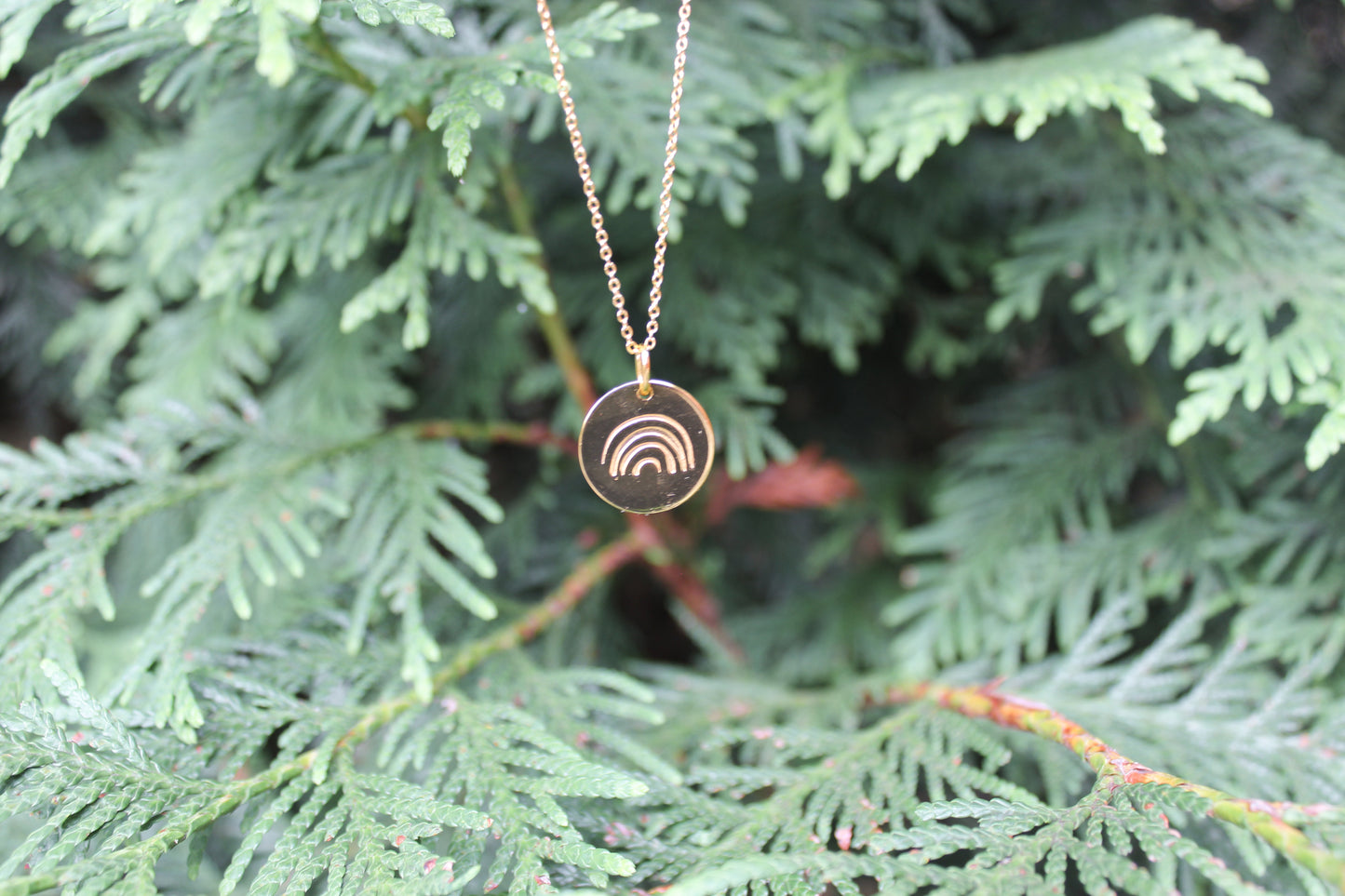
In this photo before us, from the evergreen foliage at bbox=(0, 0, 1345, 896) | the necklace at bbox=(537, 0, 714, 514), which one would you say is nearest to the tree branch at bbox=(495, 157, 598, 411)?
the evergreen foliage at bbox=(0, 0, 1345, 896)

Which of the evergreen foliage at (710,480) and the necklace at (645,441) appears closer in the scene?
the evergreen foliage at (710,480)

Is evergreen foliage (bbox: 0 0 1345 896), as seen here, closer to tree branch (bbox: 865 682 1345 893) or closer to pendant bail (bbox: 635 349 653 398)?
tree branch (bbox: 865 682 1345 893)

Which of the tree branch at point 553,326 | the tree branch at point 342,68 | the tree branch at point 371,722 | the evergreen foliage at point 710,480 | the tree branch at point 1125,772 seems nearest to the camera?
the tree branch at point 1125,772

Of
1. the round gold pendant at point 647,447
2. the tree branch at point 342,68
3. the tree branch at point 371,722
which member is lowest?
the tree branch at point 371,722

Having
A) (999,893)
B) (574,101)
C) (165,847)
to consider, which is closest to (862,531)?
(574,101)

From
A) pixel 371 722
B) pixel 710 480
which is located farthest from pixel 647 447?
pixel 710 480

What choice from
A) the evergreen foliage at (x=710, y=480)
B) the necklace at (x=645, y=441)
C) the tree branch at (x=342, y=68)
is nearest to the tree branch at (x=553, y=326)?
the evergreen foliage at (x=710, y=480)

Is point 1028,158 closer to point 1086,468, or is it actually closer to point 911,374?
point 1086,468

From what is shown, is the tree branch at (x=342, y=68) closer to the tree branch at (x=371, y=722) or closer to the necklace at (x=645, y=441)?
the necklace at (x=645, y=441)
